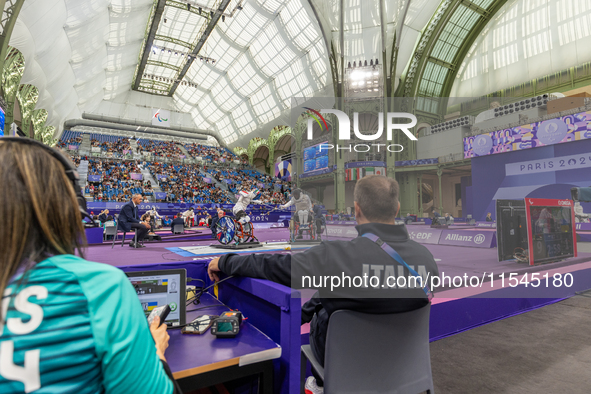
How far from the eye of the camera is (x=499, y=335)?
3236 millimetres

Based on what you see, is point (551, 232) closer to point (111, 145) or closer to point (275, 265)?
point (275, 265)

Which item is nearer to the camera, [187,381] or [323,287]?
[187,381]

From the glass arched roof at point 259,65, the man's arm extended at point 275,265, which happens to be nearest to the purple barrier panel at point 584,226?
the man's arm extended at point 275,265

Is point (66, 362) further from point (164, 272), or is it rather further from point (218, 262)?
point (218, 262)

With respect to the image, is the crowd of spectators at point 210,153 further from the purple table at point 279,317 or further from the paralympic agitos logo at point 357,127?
the purple table at point 279,317

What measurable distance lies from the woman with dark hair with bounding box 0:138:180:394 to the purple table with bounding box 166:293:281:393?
2.06 ft

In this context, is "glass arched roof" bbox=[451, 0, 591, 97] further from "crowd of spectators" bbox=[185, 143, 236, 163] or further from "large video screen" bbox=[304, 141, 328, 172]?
"crowd of spectators" bbox=[185, 143, 236, 163]

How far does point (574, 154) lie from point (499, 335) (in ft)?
7.91

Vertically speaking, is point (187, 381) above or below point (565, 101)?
below

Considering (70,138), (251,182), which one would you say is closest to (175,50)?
(251,182)

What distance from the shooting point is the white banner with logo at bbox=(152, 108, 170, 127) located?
41500mm

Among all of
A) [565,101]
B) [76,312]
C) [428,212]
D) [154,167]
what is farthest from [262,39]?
[76,312]

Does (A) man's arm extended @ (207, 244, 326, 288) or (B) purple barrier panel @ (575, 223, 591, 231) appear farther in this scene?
(B) purple barrier panel @ (575, 223, 591, 231)

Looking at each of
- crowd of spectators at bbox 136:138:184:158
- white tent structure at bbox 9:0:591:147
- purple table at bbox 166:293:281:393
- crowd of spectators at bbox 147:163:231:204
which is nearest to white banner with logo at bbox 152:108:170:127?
crowd of spectators at bbox 136:138:184:158
